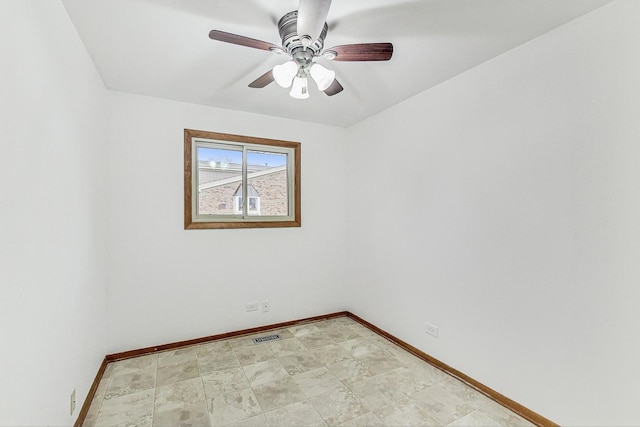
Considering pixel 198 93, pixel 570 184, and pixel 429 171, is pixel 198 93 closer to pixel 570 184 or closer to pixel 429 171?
pixel 429 171

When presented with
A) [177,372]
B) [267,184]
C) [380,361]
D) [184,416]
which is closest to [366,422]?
[380,361]

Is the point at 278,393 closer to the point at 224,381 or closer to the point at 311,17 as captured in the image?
the point at 224,381

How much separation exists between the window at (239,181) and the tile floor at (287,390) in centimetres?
132

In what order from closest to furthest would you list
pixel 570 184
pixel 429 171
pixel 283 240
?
1. pixel 570 184
2. pixel 429 171
3. pixel 283 240

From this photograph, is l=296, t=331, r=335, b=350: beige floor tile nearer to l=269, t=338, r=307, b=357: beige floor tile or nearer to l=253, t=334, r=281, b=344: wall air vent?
l=269, t=338, r=307, b=357: beige floor tile

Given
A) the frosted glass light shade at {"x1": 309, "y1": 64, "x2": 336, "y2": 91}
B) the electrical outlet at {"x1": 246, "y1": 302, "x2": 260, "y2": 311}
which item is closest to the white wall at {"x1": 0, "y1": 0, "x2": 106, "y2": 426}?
the frosted glass light shade at {"x1": 309, "y1": 64, "x2": 336, "y2": 91}

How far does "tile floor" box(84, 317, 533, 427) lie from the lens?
1931mm

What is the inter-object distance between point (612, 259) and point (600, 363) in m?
0.58

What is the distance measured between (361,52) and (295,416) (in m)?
2.33

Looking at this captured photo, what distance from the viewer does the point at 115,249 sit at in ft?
8.89

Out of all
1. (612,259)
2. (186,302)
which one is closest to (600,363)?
(612,259)

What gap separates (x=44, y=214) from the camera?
4.60 feet

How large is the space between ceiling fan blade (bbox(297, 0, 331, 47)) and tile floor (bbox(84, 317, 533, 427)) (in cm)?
229

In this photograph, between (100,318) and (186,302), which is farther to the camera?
(186,302)
